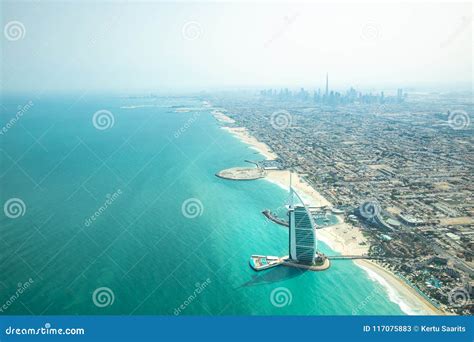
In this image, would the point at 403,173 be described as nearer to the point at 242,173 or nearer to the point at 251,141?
the point at 242,173

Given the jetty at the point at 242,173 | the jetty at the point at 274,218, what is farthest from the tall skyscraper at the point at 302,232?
the jetty at the point at 242,173

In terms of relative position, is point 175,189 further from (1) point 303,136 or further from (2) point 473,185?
(1) point 303,136

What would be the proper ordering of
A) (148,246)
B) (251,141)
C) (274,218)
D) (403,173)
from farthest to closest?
(251,141), (403,173), (274,218), (148,246)

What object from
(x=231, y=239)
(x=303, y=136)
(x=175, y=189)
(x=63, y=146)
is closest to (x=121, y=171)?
(x=175, y=189)

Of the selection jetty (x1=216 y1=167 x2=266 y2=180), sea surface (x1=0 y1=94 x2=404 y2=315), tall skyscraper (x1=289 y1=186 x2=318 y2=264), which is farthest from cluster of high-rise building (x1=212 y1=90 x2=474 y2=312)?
tall skyscraper (x1=289 y1=186 x2=318 y2=264)

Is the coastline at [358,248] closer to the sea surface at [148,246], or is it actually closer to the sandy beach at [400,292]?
the sandy beach at [400,292]

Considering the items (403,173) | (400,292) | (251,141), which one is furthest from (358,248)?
(251,141)

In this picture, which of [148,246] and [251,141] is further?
[251,141]
